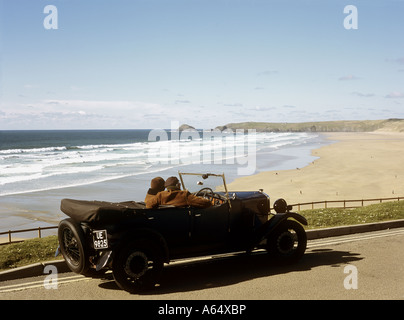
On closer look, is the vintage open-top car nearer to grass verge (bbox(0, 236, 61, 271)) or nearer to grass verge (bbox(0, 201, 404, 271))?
grass verge (bbox(0, 236, 61, 271))

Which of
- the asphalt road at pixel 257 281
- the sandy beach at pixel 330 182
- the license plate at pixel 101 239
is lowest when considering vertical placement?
the sandy beach at pixel 330 182

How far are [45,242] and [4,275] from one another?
2.48 metres

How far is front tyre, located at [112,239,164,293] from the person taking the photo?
22.9 feet

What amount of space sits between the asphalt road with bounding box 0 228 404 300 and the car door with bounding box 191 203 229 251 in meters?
0.57

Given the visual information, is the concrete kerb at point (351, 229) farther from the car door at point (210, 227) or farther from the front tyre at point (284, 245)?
the car door at point (210, 227)

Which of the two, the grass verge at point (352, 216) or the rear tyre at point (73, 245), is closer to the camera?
the rear tyre at point (73, 245)

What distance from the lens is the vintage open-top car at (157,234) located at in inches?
275

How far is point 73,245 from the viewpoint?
7.46 m

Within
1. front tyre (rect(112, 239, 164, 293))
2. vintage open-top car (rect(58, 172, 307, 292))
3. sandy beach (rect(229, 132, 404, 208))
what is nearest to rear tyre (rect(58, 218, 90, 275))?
vintage open-top car (rect(58, 172, 307, 292))

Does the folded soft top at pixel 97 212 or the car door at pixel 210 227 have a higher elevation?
the folded soft top at pixel 97 212

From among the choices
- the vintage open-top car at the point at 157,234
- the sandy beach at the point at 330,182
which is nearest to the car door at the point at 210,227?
the vintage open-top car at the point at 157,234

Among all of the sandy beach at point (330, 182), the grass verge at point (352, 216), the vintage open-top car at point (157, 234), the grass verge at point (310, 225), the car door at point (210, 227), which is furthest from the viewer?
the sandy beach at point (330, 182)

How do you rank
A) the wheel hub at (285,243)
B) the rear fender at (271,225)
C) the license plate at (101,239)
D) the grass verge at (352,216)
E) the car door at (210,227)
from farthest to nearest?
the grass verge at (352,216) < the wheel hub at (285,243) < the rear fender at (271,225) < the car door at (210,227) < the license plate at (101,239)
